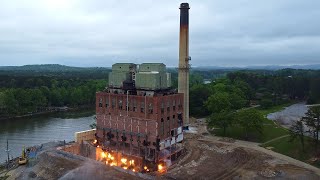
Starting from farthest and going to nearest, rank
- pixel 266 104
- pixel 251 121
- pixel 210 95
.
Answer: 1. pixel 266 104
2. pixel 210 95
3. pixel 251 121

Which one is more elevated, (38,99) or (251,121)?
(251,121)

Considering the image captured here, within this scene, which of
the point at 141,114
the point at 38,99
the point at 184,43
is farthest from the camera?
the point at 38,99

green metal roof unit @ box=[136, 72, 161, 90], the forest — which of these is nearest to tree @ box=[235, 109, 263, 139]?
green metal roof unit @ box=[136, 72, 161, 90]

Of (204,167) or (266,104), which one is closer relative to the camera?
(204,167)

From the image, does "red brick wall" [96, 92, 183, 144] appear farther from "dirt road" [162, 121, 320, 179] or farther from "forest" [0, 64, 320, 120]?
"forest" [0, 64, 320, 120]

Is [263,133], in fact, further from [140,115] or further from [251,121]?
[140,115]

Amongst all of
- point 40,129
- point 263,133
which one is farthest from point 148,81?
point 40,129

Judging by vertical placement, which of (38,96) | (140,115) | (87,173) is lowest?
(87,173)
